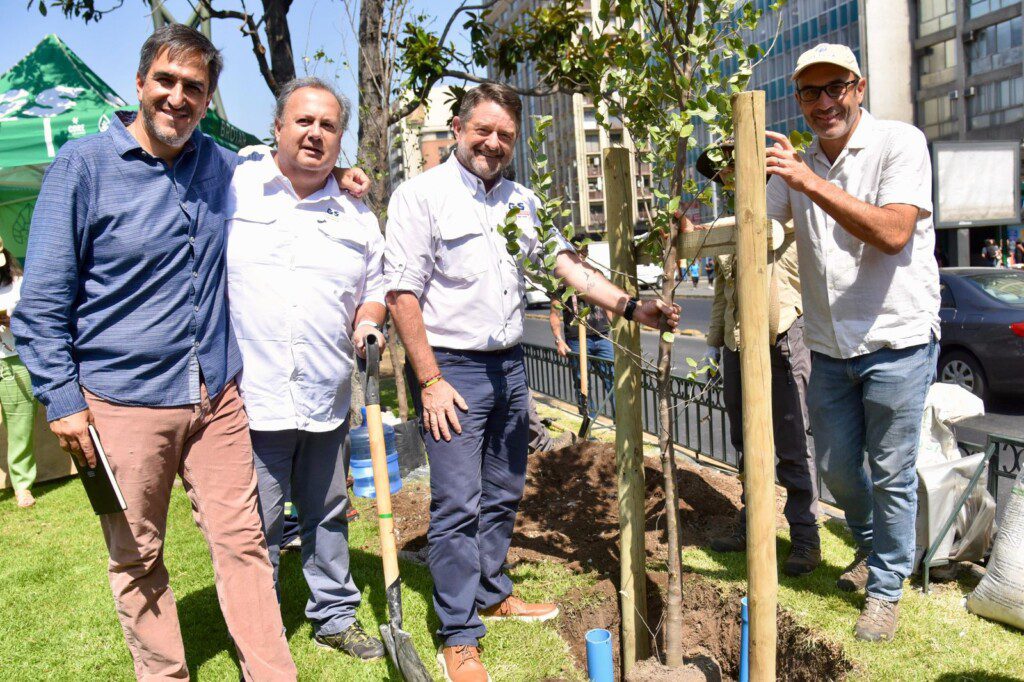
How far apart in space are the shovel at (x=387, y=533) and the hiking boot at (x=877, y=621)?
5.64 ft

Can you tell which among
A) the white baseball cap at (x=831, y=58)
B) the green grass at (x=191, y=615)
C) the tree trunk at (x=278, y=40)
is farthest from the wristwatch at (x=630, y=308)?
the tree trunk at (x=278, y=40)

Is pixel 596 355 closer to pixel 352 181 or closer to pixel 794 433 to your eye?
pixel 794 433

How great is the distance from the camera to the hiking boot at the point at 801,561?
387 cm

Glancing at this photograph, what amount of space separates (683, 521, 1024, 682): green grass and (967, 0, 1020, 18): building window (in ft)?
144

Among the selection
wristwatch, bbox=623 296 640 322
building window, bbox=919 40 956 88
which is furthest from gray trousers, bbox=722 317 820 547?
building window, bbox=919 40 956 88

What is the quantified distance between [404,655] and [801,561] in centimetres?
202

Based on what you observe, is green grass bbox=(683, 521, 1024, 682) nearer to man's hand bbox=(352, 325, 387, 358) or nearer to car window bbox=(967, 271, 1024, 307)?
man's hand bbox=(352, 325, 387, 358)

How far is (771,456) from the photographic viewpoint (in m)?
2.52

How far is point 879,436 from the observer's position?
322 cm

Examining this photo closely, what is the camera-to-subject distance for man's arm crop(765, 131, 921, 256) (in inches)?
102

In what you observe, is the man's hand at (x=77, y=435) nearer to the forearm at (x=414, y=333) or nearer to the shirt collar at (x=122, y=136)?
the shirt collar at (x=122, y=136)

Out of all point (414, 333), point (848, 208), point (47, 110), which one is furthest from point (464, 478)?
point (47, 110)

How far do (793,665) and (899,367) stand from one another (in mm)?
1279

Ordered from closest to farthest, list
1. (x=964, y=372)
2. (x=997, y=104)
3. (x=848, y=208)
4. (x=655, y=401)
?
(x=848, y=208) < (x=655, y=401) < (x=964, y=372) < (x=997, y=104)
